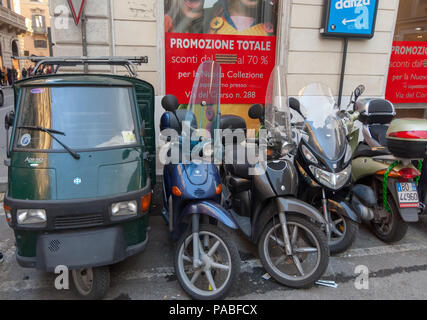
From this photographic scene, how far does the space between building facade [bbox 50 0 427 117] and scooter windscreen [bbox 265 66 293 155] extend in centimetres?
322

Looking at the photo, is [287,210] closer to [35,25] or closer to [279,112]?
[279,112]

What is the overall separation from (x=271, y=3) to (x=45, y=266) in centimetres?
622

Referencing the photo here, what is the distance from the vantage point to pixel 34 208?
7.36ft

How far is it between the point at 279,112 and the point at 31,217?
2337 millimetres

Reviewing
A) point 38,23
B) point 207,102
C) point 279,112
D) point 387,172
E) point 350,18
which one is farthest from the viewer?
point 38,23

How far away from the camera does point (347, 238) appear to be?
314 centimetres

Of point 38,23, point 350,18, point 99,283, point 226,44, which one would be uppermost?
point 38,23

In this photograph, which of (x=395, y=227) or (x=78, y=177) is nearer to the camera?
(x=78, y=177)

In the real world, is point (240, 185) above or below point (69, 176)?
below

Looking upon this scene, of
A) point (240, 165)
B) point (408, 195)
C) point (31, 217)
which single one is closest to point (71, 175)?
point (31, 217)

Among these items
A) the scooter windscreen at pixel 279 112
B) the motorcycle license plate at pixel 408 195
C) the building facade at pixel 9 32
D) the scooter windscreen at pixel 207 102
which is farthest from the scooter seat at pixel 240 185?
the building facade at pixel 9 32

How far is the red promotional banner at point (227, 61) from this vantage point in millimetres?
5977

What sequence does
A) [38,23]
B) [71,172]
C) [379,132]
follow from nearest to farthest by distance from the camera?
[71,172] < [379,132] < [38,23]

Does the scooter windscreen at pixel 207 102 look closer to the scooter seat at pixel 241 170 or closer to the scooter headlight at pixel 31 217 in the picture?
the scooter seat at pixel 241 170
